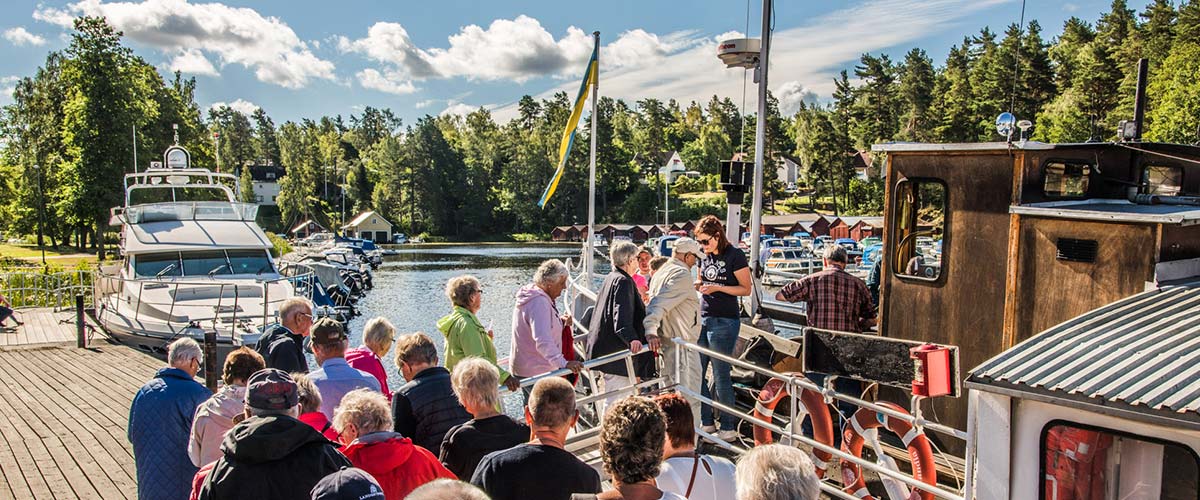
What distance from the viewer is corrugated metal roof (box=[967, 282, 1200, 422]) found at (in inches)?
127

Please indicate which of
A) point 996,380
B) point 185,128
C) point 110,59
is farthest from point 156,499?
point 185,128

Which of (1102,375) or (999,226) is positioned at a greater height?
(999,226)

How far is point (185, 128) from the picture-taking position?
57875 millimetres

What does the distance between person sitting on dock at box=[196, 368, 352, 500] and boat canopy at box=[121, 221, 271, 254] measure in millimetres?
16951

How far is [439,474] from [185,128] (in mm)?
62811

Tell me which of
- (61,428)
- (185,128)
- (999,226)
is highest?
(185,128)

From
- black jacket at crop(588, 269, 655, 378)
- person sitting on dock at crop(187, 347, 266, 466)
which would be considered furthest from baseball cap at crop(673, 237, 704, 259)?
person sitting on dock at crop(187, 347, 266, 466)

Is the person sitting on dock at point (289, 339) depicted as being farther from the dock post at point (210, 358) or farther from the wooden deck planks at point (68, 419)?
the dock post at point (210, 358)

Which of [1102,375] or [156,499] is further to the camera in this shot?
[156,499]

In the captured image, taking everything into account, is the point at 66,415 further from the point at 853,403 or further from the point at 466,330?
the point at 853,403

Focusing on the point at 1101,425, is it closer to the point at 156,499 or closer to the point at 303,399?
the point at 303,399

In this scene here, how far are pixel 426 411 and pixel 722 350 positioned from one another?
3359mm

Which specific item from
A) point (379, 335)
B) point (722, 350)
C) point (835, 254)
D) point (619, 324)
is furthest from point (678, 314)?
point (379, 335)

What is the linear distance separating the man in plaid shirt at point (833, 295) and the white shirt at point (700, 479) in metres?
3.23
